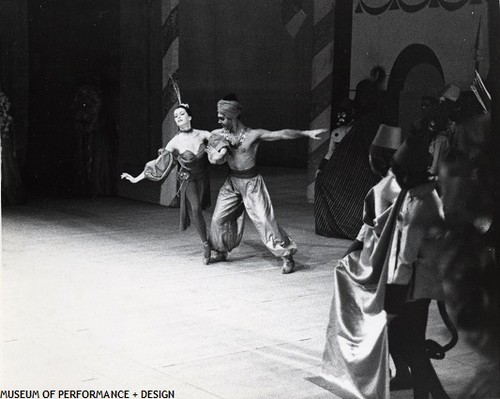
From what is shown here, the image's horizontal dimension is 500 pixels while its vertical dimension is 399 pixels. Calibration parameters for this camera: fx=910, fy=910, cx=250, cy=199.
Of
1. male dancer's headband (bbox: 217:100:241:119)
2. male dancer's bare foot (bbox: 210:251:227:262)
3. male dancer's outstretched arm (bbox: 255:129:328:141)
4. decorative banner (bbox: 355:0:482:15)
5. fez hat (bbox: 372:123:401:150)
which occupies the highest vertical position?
decorative banner (bbox: 355:0:482:15)

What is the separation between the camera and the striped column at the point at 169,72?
12227 mm

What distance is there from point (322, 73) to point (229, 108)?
403 centimetres

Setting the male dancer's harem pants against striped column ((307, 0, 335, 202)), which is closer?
the male dancer's harem pants

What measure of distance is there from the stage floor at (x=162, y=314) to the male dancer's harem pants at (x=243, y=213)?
0.81ft

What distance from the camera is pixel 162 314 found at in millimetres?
6770

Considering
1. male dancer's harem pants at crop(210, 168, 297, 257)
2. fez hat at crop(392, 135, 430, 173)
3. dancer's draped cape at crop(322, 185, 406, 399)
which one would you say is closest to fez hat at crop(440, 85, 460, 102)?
male dancer's harem pants at crop(210, 168, 297, 257)

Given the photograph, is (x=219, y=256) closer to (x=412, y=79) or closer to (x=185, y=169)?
(x=185, y=169)

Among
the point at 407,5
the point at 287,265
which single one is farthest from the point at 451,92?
the point at 287,265

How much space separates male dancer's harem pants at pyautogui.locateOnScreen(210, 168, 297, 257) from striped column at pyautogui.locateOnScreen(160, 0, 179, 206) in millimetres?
3558

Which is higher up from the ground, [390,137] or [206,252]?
[390,137]

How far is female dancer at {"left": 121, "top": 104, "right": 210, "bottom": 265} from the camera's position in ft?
28.1

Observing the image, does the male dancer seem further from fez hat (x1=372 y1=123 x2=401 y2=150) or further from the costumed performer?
fez hat (x1=372 y1=123 x2=401 y2=150)

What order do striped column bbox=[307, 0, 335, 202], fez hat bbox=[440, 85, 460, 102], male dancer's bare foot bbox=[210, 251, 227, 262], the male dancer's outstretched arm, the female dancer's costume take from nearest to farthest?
the male dancer's outstretched arm
the female dancer's costume
male dancer's bare foot bbox=[210, 251, 227, 262]
fez hat bbox=[440, 85, 460, 102]
striped column bbox=[307, 0, 335, 202]

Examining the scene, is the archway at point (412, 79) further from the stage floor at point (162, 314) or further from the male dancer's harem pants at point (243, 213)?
the male dancer's harem pants at point (243, 213)
